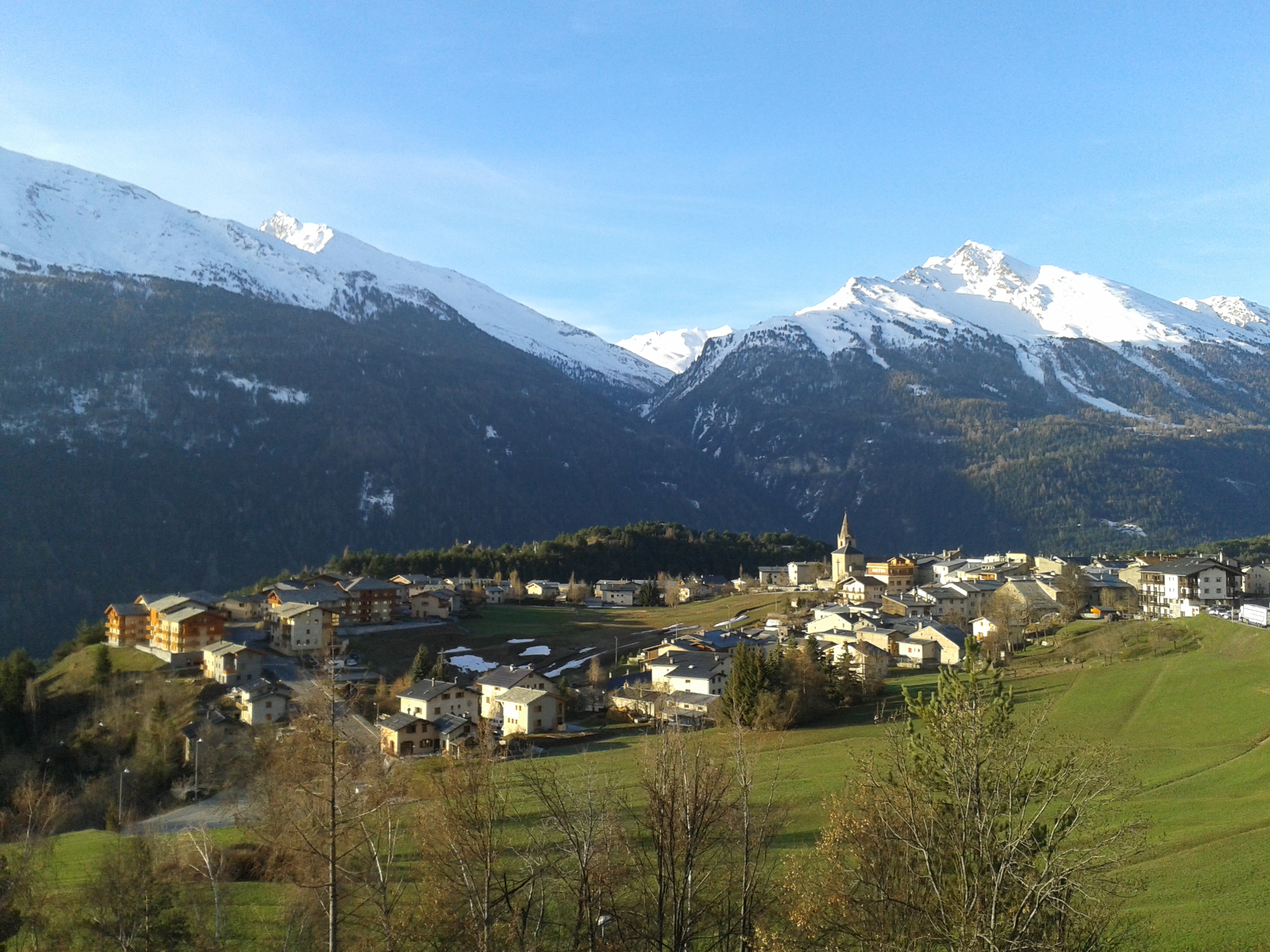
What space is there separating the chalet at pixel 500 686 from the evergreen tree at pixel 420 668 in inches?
176

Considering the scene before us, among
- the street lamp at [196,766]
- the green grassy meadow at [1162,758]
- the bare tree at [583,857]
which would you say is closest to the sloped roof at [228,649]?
the street lamp at [196,766]

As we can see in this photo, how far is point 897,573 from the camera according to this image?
109750 mm

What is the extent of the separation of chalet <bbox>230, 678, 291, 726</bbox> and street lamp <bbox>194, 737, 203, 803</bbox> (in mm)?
5878

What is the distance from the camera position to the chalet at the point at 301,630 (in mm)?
70438

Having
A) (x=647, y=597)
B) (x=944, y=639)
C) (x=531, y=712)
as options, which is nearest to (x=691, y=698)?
(x=531, y=712)

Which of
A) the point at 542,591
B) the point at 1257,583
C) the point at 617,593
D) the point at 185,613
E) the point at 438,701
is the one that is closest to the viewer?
the point at 438,701

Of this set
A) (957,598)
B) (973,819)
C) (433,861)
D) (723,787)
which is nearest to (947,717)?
(973,819)

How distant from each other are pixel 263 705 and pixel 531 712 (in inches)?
624

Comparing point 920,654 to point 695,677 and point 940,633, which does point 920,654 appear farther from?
point 695,677

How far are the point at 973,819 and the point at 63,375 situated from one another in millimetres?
221911

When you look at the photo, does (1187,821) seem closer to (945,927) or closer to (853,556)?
(945,927)

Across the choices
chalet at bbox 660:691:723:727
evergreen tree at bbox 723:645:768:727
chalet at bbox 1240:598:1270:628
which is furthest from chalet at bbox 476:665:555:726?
chalet at bbox 1240:598:1270:628

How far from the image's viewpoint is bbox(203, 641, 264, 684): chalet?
6088 cm

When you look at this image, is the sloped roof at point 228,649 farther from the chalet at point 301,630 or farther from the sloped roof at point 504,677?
the sloped roof at point 504,677
